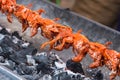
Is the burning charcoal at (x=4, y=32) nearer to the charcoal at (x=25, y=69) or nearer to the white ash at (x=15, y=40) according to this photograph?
the white ash at (x=15, y=40)

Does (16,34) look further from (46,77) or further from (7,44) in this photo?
(46,77)

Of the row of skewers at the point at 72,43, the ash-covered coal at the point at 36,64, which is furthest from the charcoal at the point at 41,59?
the row of skewers at the point at 72,43

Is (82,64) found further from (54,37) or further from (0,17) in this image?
(0,17)

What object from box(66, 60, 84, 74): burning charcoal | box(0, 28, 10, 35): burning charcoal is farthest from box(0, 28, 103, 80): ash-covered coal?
box(0, 28, 10, 35): burning charcoal

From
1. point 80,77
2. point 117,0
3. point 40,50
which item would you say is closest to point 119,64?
point 80,77

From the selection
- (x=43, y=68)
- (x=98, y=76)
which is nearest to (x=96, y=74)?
(x=98, y=76)

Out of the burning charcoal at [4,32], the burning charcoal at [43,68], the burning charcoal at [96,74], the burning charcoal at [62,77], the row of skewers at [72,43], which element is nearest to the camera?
the row of skewers at [72,43]

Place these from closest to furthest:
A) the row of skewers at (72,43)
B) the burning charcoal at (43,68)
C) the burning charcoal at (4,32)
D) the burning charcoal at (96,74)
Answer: the row of skewers at (72,43), the burning charcoal at (43,68), the burning charcoal at (96,74), the burning charcoal at (4,32)

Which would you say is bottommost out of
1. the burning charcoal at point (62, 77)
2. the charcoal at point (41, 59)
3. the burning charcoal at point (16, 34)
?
the burning charcoal at point (62, 77)
